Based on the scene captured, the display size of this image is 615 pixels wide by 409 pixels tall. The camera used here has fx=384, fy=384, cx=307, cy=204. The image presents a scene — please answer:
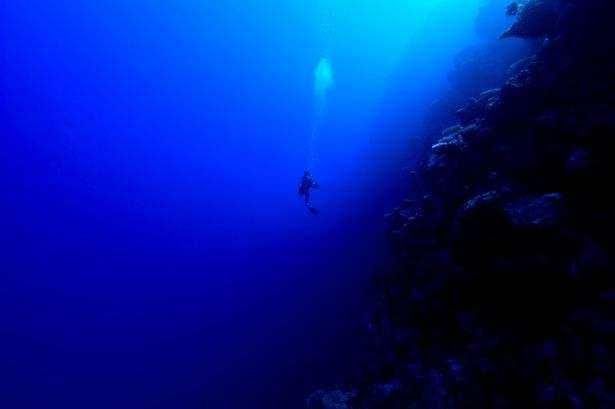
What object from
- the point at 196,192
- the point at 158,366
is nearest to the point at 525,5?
the point at 158,366

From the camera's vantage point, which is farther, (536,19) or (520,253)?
(536,19)

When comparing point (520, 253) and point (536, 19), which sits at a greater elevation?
point (536, 19)

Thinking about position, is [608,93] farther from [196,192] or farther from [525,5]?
[196,192]

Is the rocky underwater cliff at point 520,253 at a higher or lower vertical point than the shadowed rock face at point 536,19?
lower

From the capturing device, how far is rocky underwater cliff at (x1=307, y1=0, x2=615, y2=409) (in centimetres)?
782

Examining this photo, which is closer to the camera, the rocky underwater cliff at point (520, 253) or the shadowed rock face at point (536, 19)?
the rocky underwater cliff at point (520, 253)

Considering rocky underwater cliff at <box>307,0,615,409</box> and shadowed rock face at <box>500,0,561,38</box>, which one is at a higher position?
shadowed rock face at <box>500,0,561,38</box>

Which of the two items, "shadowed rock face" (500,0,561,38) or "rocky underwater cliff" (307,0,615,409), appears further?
"shadowed rock face" (500,0,561,38)

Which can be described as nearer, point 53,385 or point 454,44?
point 454,44

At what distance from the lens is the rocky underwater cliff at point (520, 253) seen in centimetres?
782

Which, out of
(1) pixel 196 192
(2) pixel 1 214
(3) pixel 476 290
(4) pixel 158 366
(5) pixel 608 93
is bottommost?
(3) pixel 476 290

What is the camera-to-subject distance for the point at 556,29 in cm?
1098

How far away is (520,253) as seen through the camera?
8.95 m

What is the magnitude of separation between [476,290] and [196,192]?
134m
